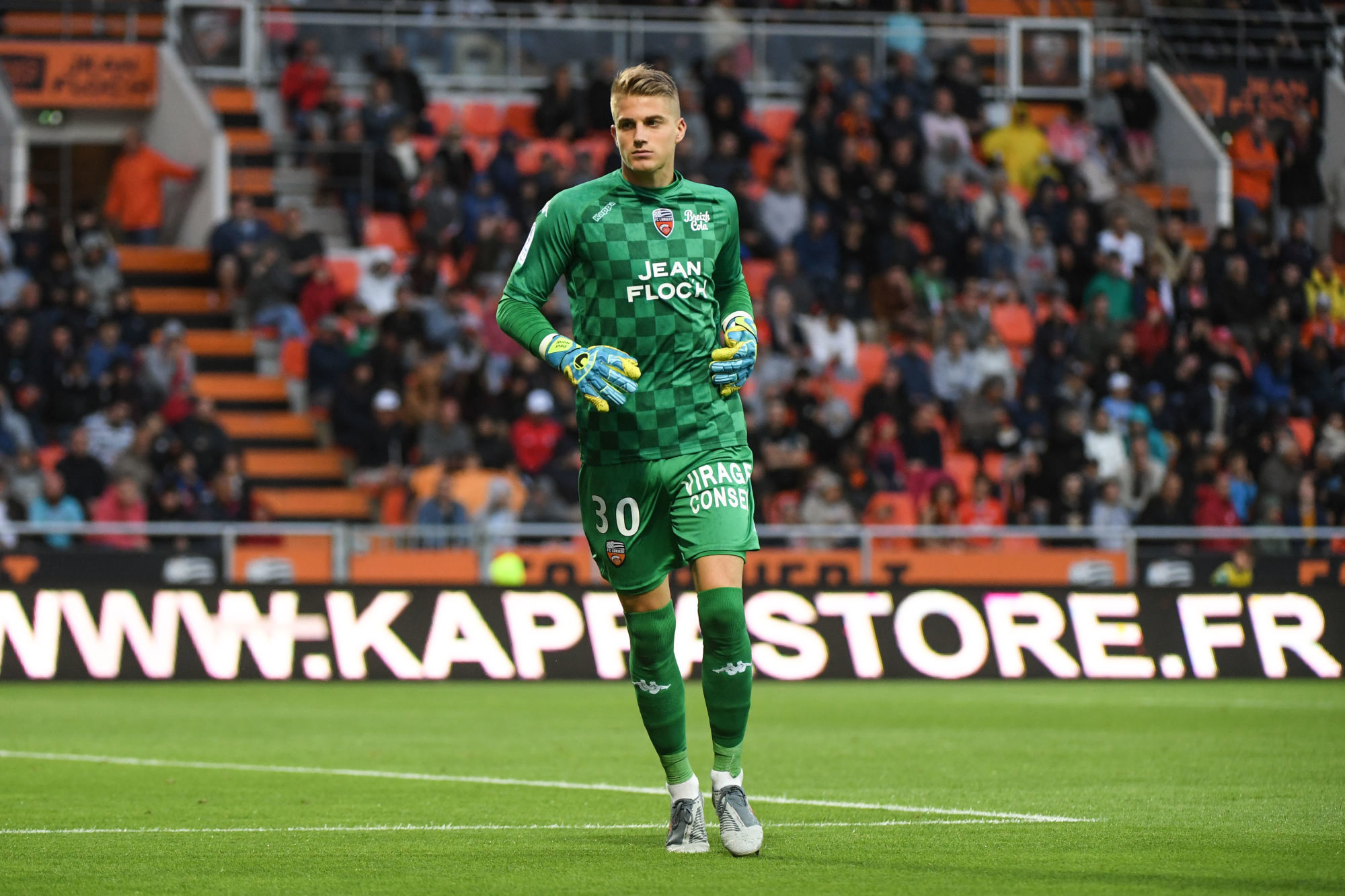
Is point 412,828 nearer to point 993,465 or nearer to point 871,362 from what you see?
point 993,465

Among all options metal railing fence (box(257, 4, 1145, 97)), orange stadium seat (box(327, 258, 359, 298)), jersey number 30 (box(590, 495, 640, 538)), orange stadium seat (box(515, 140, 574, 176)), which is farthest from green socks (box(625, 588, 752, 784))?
metal railing fence (box(257, 4, 1145, 97))

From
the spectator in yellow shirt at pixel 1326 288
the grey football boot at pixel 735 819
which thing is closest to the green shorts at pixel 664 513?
the grey football boot at pixel 735 819

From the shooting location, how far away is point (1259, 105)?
3066 centimetres

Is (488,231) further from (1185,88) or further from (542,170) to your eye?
(1185,88)

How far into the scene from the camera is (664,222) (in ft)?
23.7

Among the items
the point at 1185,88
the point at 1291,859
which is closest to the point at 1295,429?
the point at 1185,88

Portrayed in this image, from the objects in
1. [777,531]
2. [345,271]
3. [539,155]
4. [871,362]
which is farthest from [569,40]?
[777,531]

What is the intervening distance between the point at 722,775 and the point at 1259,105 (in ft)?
84.5

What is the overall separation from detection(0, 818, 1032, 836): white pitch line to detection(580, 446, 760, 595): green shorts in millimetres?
1049

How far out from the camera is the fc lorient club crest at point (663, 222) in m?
7.21

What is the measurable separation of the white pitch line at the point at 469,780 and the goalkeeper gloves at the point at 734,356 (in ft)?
6.51

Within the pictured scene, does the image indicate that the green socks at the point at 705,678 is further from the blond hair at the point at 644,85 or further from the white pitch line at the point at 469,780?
the blond hair at the point at 644,85

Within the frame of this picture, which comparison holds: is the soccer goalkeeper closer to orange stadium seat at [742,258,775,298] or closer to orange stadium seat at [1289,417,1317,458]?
orange stadium seat at [742,258,775,298]

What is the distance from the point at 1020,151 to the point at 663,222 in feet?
71.7
